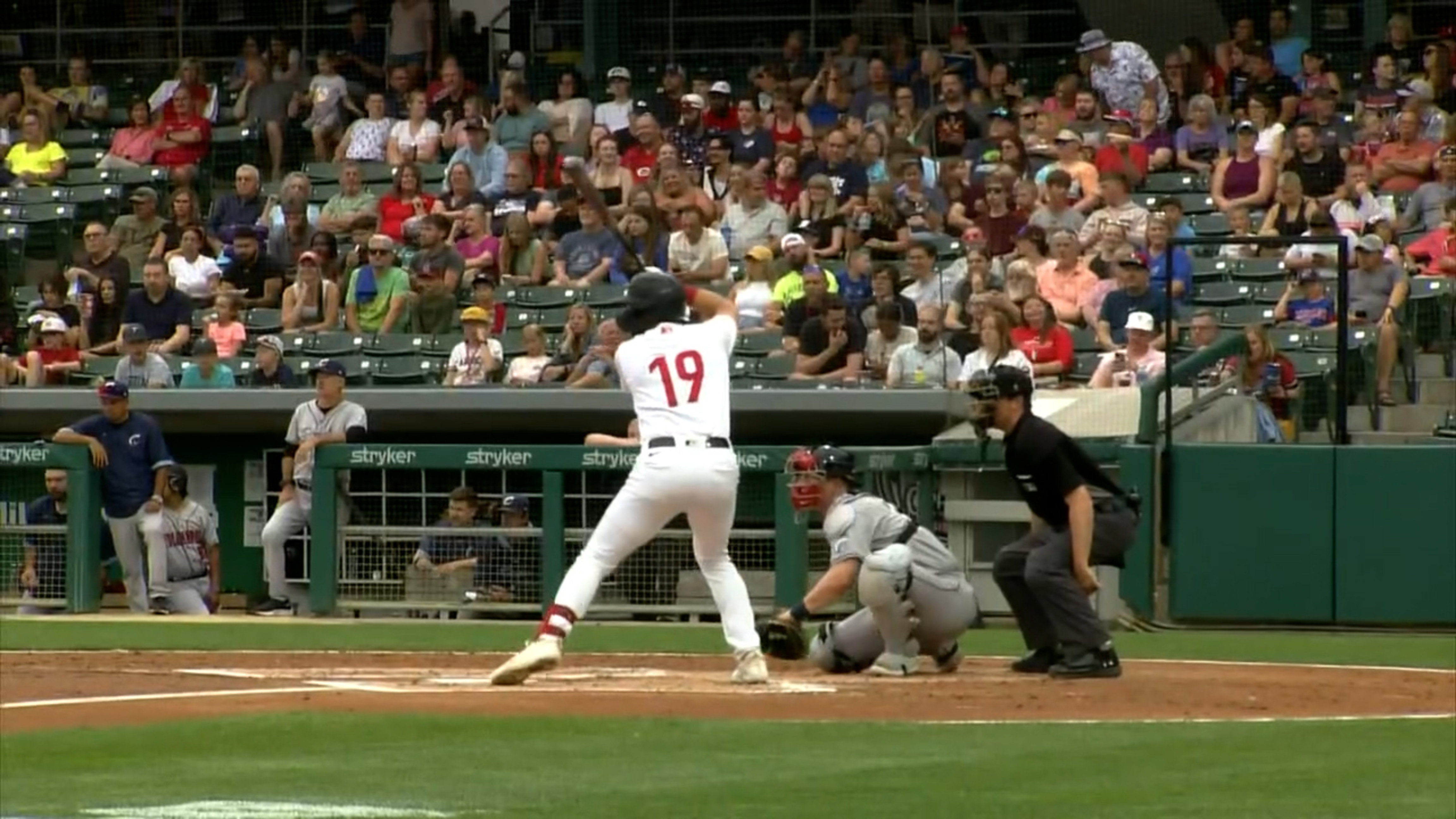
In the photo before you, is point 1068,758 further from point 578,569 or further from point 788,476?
point 788,476

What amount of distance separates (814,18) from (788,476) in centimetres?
981

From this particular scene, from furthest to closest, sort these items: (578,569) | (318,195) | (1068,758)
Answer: (318,195) → (578,569) → (1068,758)

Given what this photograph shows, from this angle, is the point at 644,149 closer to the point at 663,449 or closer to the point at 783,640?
the point at 783,640

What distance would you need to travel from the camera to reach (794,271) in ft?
63.2

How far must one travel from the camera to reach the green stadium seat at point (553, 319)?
19.5 meters

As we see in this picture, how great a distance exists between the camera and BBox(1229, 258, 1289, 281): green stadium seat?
17.4 metres

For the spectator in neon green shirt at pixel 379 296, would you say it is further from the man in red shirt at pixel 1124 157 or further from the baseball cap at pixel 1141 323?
the baseball cap at pixel 1141 323

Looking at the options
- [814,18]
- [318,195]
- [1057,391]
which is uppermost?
[814,18]

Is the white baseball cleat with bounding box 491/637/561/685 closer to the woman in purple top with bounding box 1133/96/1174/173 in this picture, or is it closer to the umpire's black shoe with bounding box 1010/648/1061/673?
the umpire's black shoe with bounding box 1010/648/1061/673

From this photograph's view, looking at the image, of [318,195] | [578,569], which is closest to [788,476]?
[578,569]

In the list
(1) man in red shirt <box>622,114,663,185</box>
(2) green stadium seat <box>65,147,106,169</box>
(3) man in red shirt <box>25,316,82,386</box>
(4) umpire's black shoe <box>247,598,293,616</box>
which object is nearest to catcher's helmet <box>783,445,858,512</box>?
(4) umpire's black shoe <box>247,598,293,616</box>

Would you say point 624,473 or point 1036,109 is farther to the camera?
point 1036,109

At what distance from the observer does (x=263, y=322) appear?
20.5 m

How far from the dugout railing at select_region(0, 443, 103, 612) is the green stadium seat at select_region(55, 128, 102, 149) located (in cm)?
729
